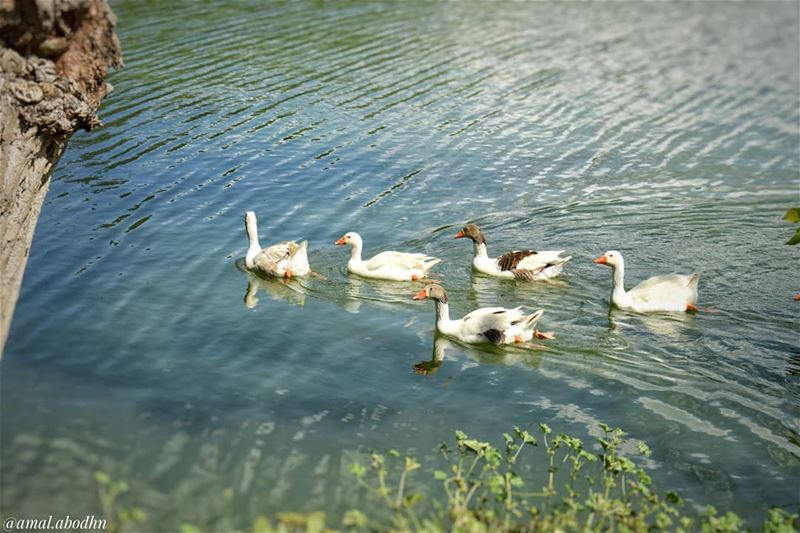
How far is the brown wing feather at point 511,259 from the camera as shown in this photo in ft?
50.3

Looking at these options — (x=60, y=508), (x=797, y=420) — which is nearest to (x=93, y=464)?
(x=60, y=508)

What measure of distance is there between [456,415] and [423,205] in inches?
312

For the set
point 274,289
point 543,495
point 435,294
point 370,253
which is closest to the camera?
point 543,495

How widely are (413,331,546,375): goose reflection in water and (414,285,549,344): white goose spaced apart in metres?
0.10

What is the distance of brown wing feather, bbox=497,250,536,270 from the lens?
604 inches

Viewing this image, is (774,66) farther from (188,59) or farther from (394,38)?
(188,59)

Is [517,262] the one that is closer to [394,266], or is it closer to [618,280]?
[618,280]

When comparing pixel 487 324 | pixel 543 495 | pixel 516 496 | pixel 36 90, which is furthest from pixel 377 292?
pixel 36 90

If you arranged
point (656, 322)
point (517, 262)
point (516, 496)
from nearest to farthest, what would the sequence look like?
point (516, 496), point (656, 322), point (517, 262)

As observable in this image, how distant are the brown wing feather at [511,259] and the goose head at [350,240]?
226 centimetres

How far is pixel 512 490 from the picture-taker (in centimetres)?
936

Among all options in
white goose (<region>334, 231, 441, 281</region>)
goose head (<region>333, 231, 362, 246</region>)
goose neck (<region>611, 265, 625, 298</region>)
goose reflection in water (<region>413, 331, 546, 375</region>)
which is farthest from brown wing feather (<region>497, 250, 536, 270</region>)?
goose reflection in water (<region>413, 331, 546, 375</region>)

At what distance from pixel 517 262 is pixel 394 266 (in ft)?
6.38

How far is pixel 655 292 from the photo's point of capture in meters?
14.2
